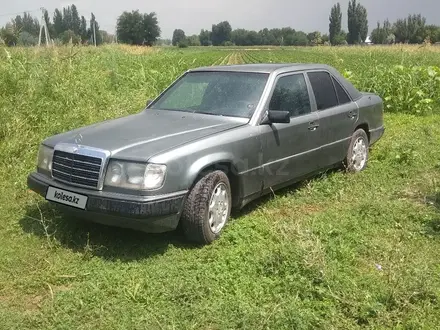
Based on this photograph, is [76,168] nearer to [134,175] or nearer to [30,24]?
[134,175]

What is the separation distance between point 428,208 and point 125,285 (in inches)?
134

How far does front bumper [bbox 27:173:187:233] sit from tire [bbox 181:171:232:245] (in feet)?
0.38

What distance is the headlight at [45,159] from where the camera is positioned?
441 centimetres

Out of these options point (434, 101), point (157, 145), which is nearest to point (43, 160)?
point (157, 145)

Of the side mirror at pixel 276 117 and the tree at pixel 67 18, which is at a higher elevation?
the tree at pixel 67 18

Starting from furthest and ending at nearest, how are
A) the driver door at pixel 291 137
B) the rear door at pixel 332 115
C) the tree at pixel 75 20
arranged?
1. the tree at pixel 75 20
2. the rear door at pixel 332 115
3. the driver door at pixel 291 137

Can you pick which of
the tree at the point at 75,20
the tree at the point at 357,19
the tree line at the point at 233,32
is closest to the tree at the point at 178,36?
the tree line at the point at 233,32

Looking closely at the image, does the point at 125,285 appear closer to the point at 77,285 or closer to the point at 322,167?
the point at 77,285

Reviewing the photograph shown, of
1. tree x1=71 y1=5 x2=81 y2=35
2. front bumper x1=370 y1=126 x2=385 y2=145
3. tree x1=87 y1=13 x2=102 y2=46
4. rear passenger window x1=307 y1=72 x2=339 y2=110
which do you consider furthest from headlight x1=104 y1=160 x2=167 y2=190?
tree x1=71 y1=5 x2=81 y2=35

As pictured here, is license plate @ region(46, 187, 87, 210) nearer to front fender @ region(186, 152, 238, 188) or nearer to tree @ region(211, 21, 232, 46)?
front fender @ region(186, 152, 238, 188)

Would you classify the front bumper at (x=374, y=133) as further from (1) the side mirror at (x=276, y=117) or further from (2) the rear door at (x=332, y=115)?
(1) the side mirror at (x=276, y=117)

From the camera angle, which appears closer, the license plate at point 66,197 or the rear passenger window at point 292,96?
the license plate at point 66,197

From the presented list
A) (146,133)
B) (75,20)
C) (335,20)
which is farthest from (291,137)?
(335,20)

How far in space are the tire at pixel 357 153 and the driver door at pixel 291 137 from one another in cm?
93
